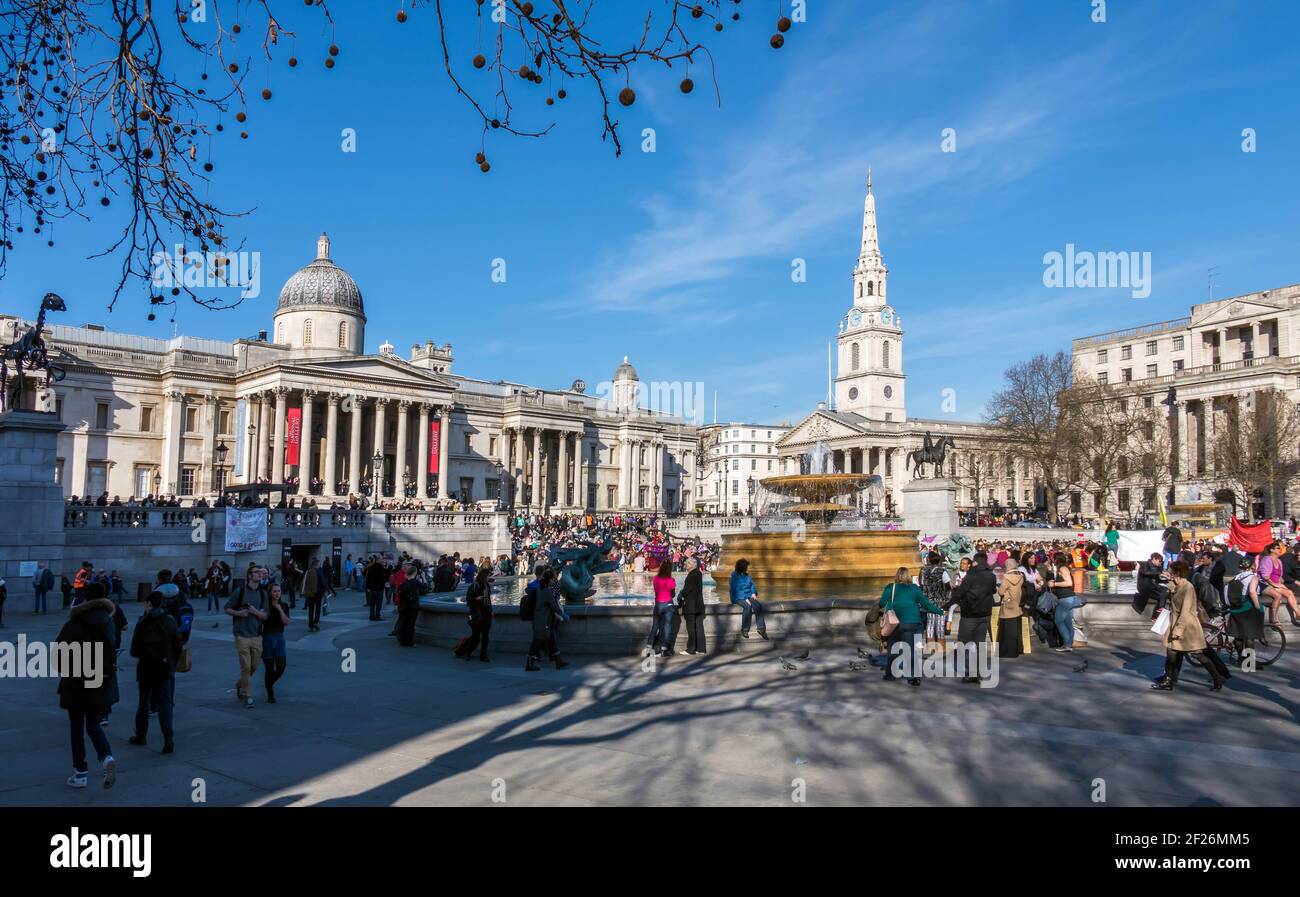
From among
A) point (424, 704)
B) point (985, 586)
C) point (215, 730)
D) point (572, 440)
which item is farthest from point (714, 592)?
point (572, 440)

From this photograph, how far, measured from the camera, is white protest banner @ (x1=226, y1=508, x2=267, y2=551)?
2797 centimetres

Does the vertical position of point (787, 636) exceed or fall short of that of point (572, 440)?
it falls short

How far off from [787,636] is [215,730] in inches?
336

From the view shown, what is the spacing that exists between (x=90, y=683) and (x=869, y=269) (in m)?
107

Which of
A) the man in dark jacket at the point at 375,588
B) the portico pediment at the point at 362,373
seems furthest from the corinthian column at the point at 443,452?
the man in dark jacket at the point at 375,588

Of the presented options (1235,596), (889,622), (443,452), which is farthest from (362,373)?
(1235,596)

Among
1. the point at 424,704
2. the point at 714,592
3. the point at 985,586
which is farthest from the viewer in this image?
the point at 714,592

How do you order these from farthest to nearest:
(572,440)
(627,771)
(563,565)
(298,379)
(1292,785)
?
1. (572,440)
2. (298,379)
3. (563,565)
4. (627,771)
5. (1292,785)

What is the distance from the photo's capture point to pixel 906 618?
11.1m

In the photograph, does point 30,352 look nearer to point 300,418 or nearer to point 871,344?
point 300,418

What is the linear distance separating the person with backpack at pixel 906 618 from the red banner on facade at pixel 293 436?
174ft

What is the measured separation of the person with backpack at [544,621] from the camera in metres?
12.4
